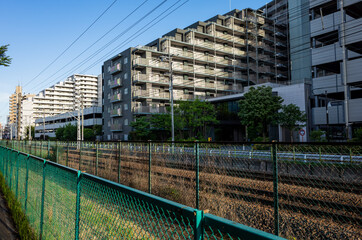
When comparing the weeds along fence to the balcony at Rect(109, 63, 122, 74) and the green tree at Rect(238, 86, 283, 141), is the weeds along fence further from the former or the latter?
the balcony at Rect(109, 63, 122, 74)

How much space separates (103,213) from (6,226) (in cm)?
460

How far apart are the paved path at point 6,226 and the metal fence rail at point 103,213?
525 millimetres

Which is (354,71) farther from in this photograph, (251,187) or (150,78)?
(150,78)

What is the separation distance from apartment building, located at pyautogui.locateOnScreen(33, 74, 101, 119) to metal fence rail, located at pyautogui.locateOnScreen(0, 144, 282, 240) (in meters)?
122

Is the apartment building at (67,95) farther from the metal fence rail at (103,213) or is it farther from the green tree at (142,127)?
the metal fence rail at (103,213)

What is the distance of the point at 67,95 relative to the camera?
126 metres

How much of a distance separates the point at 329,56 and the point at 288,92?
7.16 meters

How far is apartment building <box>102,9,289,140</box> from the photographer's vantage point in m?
47.2

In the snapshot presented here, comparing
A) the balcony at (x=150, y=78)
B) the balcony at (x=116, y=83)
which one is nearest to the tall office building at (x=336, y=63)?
the balcony at (x=150, y=78)

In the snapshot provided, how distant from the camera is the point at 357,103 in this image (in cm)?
2423

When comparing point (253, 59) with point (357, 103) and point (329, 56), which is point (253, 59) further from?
point (357, 103)

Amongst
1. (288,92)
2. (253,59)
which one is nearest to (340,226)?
(288,92)

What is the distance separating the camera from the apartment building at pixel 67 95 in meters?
121

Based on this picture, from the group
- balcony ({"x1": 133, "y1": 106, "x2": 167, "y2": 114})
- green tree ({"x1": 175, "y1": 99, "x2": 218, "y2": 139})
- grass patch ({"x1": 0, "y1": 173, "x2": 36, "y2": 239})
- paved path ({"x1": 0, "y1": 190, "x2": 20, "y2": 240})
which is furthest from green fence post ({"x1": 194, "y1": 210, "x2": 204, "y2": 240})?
balcony ({"x1": 133, "y1": 106, "x2": 167, "y2": 114})
